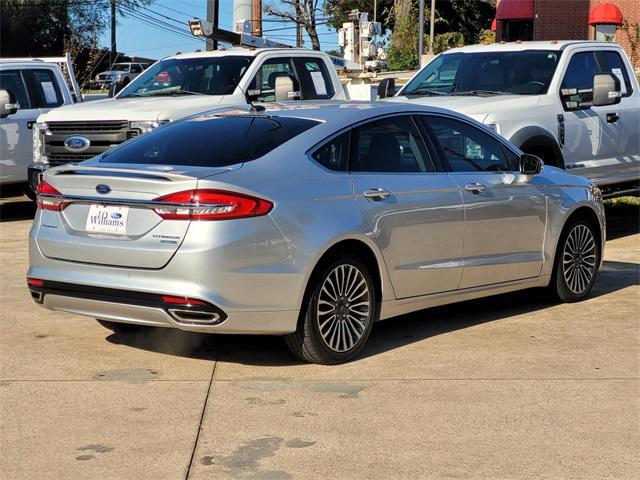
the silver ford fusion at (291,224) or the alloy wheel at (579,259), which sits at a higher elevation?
the silver ford fusion at (291,224)

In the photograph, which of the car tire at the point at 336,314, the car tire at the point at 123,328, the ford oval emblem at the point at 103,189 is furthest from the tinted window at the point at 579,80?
the ford oval emblem at the point at 103,189

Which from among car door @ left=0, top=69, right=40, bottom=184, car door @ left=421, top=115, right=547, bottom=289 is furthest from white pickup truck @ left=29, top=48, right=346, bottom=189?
car door @ left=421, top=115, right=547, bottom=289

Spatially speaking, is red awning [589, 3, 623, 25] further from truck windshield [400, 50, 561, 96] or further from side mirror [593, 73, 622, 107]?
side mirror [593, 73, 622, 107]

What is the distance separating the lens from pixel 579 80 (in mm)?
12656

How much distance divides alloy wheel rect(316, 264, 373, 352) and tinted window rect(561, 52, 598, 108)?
5.92 meters

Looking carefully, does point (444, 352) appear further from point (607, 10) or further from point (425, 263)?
point (607, 10)

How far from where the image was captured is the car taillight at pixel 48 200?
22.4ft

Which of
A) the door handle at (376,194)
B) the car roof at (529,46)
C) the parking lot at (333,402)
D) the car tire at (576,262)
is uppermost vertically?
the car roof at (529,46)

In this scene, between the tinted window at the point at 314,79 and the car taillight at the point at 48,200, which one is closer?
the car taillight at the point at 48,200

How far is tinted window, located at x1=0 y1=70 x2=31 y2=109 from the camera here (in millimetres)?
14914

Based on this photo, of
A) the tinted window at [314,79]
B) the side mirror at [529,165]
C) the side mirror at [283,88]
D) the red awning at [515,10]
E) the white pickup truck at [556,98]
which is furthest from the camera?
the red awning at [515,10]

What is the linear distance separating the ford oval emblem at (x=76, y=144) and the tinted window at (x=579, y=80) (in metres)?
5.34

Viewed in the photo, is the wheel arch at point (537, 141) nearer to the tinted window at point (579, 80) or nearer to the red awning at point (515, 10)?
the tinted window at point (579, 80)

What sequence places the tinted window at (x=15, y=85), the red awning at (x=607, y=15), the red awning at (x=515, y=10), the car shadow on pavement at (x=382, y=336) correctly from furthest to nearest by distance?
the red awning at (x=515, y=10) → the red awning at (x=607, y=15) → the tinted window at (x=15, y=85) → the car shadow on pavement at (x=382, y=336)
